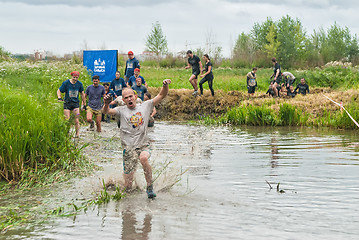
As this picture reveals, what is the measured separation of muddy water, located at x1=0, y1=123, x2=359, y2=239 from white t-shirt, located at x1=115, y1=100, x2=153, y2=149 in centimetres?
79

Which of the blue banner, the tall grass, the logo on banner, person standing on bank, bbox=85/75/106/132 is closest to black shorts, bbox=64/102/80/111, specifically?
person standing on bank, bbox=85/75/106/132

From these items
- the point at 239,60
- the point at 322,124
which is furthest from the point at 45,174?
the point at 239,60

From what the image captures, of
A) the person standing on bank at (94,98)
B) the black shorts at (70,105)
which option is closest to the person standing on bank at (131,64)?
the person standing on bank at (94,98)

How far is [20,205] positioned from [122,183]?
5.34ft

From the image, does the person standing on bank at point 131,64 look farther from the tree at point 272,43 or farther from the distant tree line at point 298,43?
the tree at point 272,43

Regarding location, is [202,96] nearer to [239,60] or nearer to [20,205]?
[20,205]

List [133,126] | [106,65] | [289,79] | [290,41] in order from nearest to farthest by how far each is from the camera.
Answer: [133,126], [289,79], [106,65], [290,41]

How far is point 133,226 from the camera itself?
Answer: 5941mm

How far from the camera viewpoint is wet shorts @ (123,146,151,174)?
23.6 ft

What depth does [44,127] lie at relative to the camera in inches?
338

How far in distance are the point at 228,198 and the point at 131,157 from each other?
1.47 metres

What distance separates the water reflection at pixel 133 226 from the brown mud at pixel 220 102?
14.2 meters

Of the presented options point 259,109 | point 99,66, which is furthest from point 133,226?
point 99,66

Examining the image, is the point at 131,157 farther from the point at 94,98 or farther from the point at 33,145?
the point at 94,98
